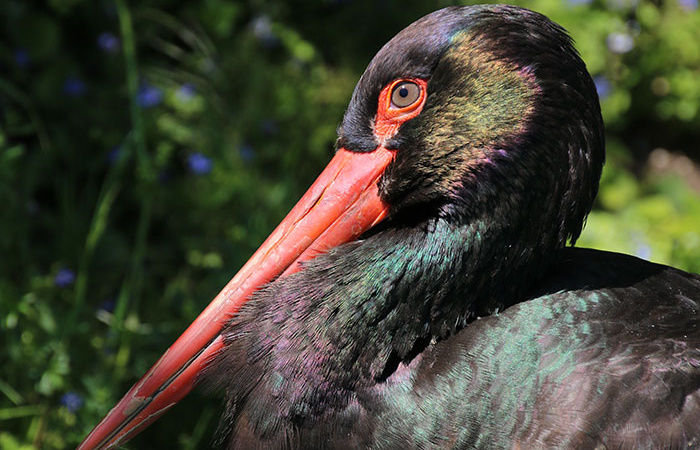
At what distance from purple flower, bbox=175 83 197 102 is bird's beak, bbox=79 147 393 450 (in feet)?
5.89

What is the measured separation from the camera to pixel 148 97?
367 centimetres

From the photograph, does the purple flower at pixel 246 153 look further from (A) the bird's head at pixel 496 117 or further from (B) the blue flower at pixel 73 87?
(A) the bird's head at pixel 496 117

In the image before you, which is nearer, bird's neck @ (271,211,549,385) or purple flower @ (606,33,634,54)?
bird's neck @ (271,211,549,385)

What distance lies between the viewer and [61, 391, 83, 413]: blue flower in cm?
273

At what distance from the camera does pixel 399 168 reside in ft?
7.02

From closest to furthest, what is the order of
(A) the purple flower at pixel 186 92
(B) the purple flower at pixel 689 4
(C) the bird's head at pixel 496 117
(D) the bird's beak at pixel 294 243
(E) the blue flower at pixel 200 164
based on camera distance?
(C) the bird's head at pixel 496 117
(D) the bird's beak at pixel 294 243
(E) the blue flower at pixel 200 164
(A) the purple flower at pixel 186 92
(B) the purple flower at pixel 689 4

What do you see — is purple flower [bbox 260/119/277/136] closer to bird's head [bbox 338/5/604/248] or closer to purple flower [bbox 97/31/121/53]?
purple flower [bbox 97/31/121/53]

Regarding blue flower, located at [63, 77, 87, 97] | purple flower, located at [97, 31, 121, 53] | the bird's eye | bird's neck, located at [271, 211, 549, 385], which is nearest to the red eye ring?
the bird's eye

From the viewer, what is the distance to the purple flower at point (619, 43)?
4.68 m

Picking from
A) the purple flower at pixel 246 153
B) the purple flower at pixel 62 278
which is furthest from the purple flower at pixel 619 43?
the purple flower at pixel 62 278

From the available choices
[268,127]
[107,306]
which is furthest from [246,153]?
[107,306]

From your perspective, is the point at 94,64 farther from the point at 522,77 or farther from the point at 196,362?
→ the point at 522,77

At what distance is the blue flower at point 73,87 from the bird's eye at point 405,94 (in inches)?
80.5

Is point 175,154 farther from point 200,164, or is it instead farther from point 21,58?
point 21,58
